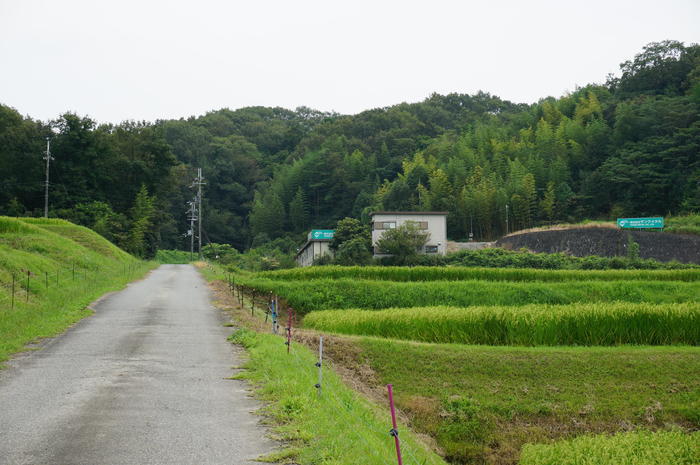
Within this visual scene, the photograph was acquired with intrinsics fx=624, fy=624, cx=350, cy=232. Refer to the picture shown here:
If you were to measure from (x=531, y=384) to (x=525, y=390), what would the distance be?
41 cm

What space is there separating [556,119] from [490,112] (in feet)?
111

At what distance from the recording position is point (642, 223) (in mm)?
53562

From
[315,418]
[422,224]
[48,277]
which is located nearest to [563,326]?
[315,418]

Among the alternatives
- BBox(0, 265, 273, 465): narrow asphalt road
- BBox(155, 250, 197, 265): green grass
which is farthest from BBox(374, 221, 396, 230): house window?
BBox(0, 265, 273, 465): narrow asphalt road

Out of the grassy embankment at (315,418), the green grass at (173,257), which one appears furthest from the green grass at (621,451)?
the green grass at (173,257)

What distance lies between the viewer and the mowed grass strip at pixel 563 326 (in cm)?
1905

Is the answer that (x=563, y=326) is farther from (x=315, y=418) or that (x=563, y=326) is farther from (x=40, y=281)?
(x=40, y=281)

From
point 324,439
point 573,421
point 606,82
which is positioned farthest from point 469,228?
point 324,439

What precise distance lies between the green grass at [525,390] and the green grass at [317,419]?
2459 mm

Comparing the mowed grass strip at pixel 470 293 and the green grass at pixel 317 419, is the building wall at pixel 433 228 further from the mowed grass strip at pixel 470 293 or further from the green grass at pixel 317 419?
the green grass at pixel 317 419

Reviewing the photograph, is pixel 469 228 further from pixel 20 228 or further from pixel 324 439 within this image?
pixel 324 439

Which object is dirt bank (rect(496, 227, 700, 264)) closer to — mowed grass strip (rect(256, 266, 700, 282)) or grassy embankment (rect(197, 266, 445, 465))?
mowed grass strip (rect(256, 266, 700, 282))

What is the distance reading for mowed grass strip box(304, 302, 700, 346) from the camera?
62.5 ft

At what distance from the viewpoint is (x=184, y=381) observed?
1070 cm
